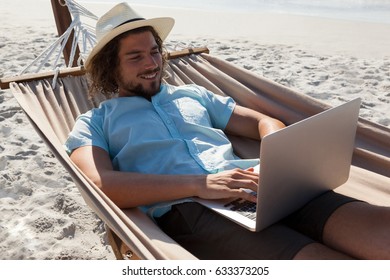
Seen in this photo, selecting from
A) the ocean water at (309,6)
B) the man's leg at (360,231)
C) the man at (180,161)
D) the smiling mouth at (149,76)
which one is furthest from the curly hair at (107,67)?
the ocean water at (309,6)

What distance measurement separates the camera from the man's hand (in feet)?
4.51

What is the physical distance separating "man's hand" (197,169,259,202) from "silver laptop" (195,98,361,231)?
0.03 meters

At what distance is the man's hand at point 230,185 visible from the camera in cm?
138

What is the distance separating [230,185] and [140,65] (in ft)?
1.89

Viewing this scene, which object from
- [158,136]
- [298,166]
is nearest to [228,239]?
[298,166]

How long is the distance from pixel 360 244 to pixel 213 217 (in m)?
0.39

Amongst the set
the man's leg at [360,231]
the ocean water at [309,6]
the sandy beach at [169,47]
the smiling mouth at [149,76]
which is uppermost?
the smiling mouth at [149,76]

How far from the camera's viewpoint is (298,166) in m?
1.27

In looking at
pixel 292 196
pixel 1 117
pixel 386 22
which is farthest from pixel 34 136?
pixel 386 22

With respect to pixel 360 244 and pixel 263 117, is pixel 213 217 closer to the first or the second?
pixel 360 244

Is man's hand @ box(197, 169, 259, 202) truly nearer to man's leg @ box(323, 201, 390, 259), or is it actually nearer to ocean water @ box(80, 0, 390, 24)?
man's leg @ box(323, 201, 390, 259)

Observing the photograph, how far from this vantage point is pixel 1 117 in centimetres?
323

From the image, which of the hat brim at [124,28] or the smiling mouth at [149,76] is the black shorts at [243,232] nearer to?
the smiling mouth at [149,76]

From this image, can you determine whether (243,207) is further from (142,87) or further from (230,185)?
(142,87)
